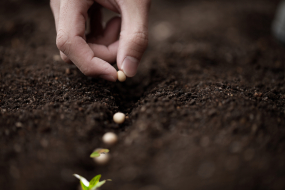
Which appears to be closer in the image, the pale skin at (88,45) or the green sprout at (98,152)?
the green sprout at (98,152)

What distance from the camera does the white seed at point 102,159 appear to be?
1165mm

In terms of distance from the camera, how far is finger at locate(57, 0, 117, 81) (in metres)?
1.27

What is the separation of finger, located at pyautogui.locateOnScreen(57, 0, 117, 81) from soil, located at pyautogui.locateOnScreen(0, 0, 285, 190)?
0.79ft

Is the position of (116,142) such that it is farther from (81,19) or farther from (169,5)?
(169,5)

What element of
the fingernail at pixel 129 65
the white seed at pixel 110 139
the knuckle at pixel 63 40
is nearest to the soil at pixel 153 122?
the white seed at pixel 110 139

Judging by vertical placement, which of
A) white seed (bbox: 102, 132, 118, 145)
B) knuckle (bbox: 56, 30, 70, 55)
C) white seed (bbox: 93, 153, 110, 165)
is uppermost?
knuckle (bbox: 56, 30, 70, 55)

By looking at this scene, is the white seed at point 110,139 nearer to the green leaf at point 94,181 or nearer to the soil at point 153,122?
the soil at point 153,122

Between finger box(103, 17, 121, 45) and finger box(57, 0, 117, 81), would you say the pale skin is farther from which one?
finger box(103, 17, 121, 45)

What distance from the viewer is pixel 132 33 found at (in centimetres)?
132

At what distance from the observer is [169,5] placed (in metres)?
3.52

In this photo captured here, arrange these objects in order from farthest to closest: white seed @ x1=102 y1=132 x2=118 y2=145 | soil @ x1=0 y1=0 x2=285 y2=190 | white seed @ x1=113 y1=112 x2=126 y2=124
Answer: white seed @ x1=113 y1=112 x2=126 y2=124 → white seed @ x1=102 y1=132 x2=118 y2=145 → soil @ x1=0 y1=0 x2=285 y2=190

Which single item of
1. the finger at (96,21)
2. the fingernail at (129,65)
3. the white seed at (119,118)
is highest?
the finger at (96,21)

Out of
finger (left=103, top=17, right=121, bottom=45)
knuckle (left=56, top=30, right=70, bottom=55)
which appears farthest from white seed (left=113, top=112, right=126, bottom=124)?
finger (left=103, top=17, right=121, bottom=45)

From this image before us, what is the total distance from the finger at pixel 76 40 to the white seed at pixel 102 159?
535 mm
